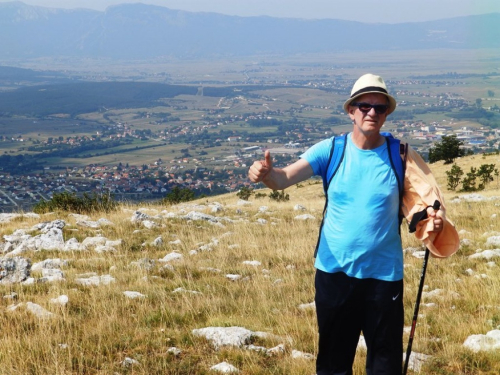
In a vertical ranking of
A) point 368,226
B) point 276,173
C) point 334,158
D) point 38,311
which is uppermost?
point 334,158

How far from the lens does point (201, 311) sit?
5.62 metres

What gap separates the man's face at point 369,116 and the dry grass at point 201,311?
1.96m

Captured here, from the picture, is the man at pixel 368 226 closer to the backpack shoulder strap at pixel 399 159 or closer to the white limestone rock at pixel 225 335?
the backpack shoulder strap at pixel 399 159

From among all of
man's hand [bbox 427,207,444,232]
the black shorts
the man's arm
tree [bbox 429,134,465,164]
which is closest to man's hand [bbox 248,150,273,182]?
the man's arm

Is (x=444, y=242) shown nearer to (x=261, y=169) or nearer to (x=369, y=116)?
(x=369, y=116)

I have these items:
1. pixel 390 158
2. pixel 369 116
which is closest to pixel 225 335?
pixel 390 158

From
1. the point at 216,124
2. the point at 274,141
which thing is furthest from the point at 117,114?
the point at 274,141

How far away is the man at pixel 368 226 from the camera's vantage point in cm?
343

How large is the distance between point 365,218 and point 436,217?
0.43 meters

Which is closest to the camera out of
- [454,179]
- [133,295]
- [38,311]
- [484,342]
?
[484,342]

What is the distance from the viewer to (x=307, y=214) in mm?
12922

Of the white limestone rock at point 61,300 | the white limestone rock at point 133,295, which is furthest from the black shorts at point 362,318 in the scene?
the white limestone rock at point 61,300

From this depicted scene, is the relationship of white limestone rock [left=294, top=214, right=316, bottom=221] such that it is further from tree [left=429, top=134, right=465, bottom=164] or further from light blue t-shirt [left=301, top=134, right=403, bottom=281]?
tree [left=429, top=134, right=465, bottom=164]

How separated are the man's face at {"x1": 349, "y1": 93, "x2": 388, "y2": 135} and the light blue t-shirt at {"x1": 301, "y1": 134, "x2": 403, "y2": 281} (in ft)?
0.48
